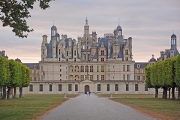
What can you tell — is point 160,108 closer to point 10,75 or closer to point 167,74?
point 167,74

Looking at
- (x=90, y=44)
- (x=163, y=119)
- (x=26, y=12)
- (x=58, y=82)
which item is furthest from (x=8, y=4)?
(x=90, y=44)

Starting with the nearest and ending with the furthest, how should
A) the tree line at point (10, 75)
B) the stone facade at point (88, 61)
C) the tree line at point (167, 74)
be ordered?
the tree line at point (10, 75), the tree line at point (167, 74), the stone facade at point (88, 61)

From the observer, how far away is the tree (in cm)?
2158

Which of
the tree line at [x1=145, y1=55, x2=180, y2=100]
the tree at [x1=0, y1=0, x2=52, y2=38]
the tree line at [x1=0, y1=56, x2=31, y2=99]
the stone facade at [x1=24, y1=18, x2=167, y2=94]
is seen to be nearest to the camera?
the tree at [x1=0, y1=0, x2=52, y2=38]

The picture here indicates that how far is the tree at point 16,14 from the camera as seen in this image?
70.8ft

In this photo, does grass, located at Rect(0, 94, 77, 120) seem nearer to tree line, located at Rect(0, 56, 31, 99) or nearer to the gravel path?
the gravel path

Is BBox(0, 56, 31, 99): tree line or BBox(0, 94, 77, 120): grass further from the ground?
BBox(0, 56, 31, 99): tree line

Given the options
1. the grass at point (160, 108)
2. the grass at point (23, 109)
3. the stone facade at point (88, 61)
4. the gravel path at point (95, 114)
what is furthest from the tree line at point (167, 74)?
the stone facade at point (88, 61)

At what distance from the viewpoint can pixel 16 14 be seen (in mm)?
22203

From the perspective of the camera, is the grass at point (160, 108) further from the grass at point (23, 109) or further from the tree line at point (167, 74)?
the tree line at point (167, 74)

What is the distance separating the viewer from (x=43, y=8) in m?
21.0

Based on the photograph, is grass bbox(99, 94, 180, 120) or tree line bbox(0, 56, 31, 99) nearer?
grass bbox(99, 94, 180, 120)

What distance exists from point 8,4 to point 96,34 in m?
110

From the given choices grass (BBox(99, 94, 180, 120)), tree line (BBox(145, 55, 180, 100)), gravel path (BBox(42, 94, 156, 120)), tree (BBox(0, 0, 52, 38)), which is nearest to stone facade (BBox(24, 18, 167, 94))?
tree line (BBox(145, 55, 180, 100))
